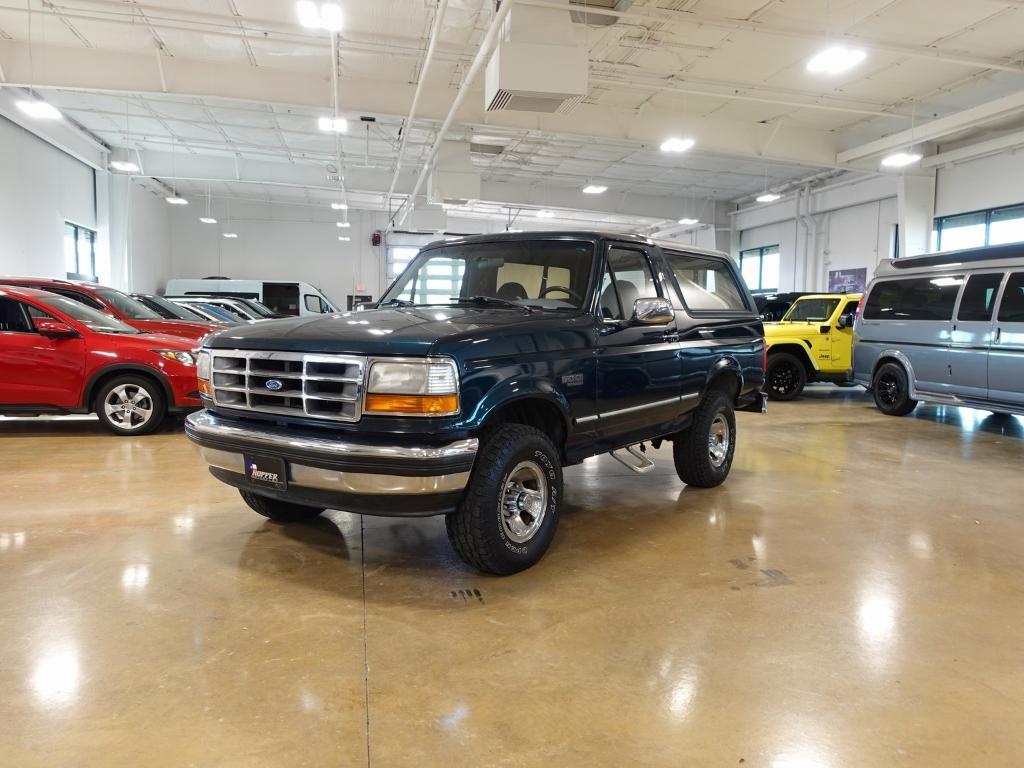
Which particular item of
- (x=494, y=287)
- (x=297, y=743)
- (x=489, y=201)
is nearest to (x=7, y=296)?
(x=494, y=287)

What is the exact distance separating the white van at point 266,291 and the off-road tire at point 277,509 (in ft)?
56.6

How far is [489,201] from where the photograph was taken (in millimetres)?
19547

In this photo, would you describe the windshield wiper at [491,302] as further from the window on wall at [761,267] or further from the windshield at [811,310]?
the window on wall at [761,267]

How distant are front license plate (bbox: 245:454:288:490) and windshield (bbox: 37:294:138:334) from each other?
489cm

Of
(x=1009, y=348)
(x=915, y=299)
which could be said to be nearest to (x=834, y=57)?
(x=915, y=299)

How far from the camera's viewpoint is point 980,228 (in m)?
14.4

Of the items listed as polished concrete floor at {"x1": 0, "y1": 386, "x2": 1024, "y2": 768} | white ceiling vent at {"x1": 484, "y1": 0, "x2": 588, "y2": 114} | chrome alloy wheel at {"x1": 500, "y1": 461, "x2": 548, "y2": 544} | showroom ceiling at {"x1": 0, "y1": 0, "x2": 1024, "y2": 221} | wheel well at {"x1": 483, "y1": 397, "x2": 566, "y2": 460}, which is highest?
showroom ceiling at {"x1": 0, "y1": 0, "x2": 1024, "y2": 221}

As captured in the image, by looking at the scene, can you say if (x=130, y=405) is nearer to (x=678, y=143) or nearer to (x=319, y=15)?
(x=319, y=15)

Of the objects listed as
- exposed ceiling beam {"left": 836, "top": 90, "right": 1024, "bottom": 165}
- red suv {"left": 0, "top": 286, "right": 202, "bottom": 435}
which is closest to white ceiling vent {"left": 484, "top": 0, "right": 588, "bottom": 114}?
red suv {"left": 0, "top": 286, "right": 202, "bottom": 435}

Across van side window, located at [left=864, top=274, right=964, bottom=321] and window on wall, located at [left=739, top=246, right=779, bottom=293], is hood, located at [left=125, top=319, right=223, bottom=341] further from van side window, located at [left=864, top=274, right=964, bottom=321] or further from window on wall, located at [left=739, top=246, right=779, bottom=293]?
window on wall, located at [left=739, top=246, right=779, bottom=293]

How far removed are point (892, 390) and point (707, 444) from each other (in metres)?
5.73

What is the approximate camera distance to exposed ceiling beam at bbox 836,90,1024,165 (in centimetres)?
1095

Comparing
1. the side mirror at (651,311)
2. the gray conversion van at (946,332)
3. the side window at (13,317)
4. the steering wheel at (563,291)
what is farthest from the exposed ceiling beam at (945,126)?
the side window at (13,317)

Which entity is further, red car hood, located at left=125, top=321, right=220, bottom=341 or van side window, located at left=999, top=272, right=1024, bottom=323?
red car hood, located at left=125, top=321, right=220, bottom=341
